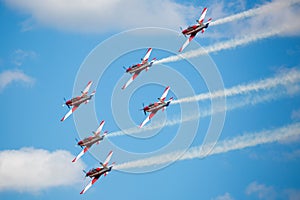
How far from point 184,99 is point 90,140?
69.7 feet

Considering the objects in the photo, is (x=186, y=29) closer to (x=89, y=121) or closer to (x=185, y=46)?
(x=185, y=46)

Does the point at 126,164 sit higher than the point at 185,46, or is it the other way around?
the point at 185,46

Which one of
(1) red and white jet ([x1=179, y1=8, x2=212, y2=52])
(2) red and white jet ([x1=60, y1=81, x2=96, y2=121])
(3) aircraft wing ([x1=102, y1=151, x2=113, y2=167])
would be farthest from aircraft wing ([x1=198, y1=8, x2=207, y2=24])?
(3) aircraft wing ([x1=102, y1=151, x2=113, y2=167])

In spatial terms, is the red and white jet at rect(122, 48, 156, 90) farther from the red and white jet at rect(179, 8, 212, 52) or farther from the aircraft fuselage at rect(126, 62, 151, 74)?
the red and white jet at rect(179, 8, 212, 52)

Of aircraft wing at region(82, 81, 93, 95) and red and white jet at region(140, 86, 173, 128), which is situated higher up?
aircraft wing at region(82, 81, 93, 95)

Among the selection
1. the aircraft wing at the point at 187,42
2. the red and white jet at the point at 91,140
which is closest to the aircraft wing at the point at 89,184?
the red and white jet at the point at 91,140

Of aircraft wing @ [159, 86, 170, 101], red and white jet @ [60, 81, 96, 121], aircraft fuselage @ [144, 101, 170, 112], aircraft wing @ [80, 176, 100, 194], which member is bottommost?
aircraft wing @ [80, 176, 100, 194]

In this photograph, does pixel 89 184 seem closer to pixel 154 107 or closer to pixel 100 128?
pixel 100 128

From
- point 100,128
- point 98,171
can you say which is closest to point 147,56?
point 100,128

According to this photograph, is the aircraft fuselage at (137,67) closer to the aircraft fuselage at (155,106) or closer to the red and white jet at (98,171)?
Result: the aircraft fuselage at (155,106)

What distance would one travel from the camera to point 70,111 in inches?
6462

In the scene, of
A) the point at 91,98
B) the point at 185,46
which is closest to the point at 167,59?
the point at 185,46

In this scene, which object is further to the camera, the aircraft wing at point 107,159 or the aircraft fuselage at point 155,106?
the aircraft fuselage at point 155,106

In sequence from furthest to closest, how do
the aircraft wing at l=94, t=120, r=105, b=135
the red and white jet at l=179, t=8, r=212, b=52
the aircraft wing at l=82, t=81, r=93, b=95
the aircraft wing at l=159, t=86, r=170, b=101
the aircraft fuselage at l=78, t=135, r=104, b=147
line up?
the aircraft wing at l=82, t=81, r=93, b=95, the aircraft wing at l=94, t=120, r=105, b=135, the aircraft wing at l=159, t=86, r=170, b=101, the aircraft fuselage at l=78, t=135, r=104, b=147, the red and white jet at l=179, t=8, r=212, b=52
